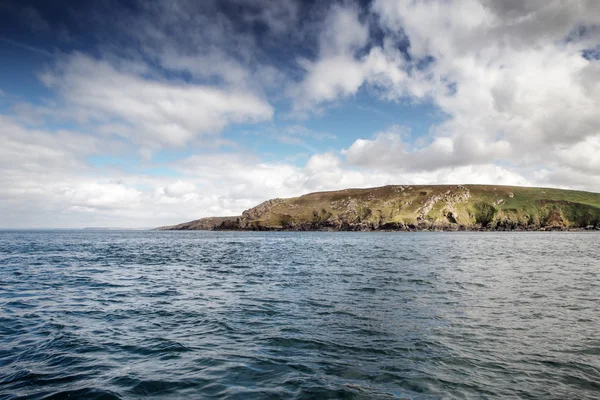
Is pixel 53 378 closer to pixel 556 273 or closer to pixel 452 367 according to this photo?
pixel 452 367

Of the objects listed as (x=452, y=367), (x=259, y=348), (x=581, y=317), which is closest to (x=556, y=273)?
(x=581, y=317)

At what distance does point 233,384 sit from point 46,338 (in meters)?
10.8

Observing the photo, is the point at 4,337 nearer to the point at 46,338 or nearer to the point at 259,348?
the point at 46,338

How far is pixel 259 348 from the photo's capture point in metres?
14.1

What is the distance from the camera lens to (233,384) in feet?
35.8

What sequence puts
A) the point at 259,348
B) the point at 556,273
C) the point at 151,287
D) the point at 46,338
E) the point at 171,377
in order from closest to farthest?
the point at 171,377, the point at 259,348, the point at 46,338, the point at 151,287, the point at 556,273

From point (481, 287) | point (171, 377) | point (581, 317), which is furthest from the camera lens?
point (481, 287)

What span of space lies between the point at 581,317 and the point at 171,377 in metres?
21.2

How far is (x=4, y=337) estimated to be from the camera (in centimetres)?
1568

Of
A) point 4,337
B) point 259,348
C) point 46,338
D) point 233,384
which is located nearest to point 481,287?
point 259,348

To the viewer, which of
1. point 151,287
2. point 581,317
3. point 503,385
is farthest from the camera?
point 151,287

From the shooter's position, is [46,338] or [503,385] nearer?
[503,385]

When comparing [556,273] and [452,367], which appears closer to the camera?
[452,367]

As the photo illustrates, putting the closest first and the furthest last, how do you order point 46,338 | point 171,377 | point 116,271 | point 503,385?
1. point 503,385
2. point 171,377
3. point 46,338
4. point 116,271
